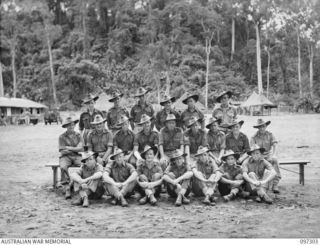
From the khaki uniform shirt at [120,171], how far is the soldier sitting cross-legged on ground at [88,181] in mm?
200

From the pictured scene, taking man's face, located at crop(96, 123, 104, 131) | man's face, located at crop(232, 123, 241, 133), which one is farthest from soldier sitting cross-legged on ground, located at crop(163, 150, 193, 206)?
man's face, located at crop(96, 123, 104, 131)

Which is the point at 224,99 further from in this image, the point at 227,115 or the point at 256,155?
the point at 256,155

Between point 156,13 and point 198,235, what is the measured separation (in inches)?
2029

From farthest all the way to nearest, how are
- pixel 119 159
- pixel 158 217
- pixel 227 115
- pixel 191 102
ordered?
pixel 227 115
pixel 191 102
pixel 119 159
pixel 158 217

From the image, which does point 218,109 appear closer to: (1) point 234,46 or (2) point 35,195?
(2) point 35,195

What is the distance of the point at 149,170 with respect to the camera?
6965 mm

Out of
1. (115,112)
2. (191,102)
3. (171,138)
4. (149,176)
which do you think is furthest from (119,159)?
(115,112)

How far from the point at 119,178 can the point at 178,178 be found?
104 centimetres

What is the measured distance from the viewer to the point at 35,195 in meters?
7.38

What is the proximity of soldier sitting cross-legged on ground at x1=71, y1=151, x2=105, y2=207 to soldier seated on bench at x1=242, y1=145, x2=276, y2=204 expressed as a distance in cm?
251

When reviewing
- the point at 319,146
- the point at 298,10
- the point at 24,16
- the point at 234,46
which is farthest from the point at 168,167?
the point at 234,46

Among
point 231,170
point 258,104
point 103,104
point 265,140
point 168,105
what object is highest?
point 103,104

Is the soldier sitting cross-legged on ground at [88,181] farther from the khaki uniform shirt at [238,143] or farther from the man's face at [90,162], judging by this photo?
the khaki uniform shirt at [238,143]

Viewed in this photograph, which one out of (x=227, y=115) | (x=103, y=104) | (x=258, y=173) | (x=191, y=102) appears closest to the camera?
(x=258, y=173)
